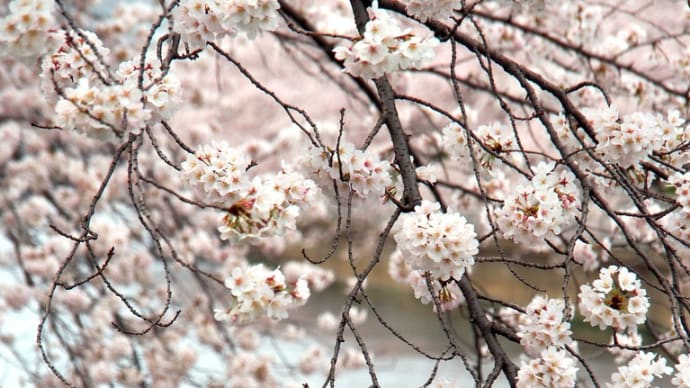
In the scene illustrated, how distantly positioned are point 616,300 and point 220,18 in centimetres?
61

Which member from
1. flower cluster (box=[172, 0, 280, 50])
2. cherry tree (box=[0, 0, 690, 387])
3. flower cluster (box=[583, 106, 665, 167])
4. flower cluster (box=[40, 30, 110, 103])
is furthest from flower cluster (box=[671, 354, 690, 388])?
flower cluster (box=[40, 30, 110, 103])

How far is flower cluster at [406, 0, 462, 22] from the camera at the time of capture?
42.3 inches

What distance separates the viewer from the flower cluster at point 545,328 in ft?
3.71

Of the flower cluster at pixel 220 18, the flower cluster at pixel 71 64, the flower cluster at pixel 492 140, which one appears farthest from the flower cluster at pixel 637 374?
the flower cluster at pixel 71 64

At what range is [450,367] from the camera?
11.8ft

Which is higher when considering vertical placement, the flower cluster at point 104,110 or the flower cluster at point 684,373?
the flower cluster at point 104,110

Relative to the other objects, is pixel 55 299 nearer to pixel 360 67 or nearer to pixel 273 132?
pixel 360 67

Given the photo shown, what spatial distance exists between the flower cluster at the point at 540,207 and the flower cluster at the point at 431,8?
0.23 meters

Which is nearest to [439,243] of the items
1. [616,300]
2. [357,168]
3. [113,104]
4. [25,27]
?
[357,168]

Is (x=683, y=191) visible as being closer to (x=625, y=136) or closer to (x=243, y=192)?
(x=625, y=136)

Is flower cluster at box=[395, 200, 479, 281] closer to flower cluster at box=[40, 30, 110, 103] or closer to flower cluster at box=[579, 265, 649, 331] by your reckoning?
flower cluster at box=[579, 265, 649, 331]

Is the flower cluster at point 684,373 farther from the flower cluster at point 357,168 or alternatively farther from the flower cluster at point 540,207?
the flower cluster at point 357,168

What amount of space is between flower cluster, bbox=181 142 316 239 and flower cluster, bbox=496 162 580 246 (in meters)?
0.26

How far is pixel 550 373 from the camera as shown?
1099 millimetres
